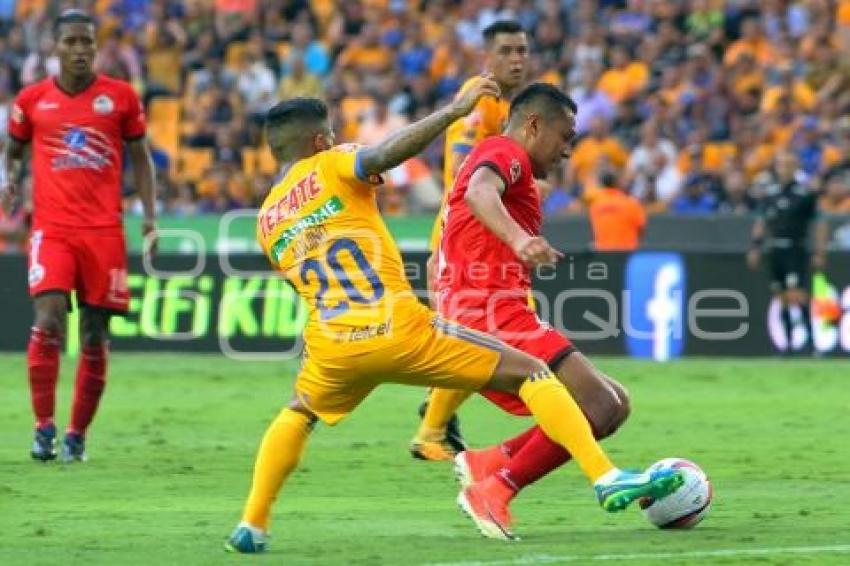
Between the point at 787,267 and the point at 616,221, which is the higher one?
the point at 616,221

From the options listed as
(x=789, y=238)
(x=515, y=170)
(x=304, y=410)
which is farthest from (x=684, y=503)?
(x=789, y=238)

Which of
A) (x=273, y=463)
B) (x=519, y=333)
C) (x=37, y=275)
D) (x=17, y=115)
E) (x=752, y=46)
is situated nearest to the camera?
(x=273, y=463)

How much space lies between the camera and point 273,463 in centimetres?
904

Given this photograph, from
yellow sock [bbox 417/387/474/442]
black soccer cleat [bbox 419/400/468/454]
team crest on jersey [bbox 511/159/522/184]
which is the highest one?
team crest on jersey [bbox 511/159/522/184]

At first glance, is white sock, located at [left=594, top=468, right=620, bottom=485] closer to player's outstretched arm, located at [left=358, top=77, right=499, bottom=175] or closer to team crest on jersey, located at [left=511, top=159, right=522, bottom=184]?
team crest on jersey, located at [left=511, top=159, right=522, bottom=184]

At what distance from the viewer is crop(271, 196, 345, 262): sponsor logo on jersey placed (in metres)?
9.02

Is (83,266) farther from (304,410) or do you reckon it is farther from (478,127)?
(304,410)

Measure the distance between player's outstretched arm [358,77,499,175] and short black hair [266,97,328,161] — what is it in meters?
0.45

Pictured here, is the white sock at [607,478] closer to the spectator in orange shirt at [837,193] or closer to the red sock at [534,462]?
the red sock at [534,462]

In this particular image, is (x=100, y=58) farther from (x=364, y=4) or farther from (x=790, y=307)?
(x=790, y=307)

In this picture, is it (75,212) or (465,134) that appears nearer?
(75,212)

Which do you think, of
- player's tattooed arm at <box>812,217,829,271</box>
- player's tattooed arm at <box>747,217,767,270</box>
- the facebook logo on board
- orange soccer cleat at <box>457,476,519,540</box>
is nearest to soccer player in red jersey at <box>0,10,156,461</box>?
orange soccer cleat at <box>457,476,519,540</box>

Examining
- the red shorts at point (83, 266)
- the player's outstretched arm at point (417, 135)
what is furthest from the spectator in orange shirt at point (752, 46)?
the player's outstretched arm at point (417, 135)

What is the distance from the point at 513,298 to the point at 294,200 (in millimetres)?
1297
